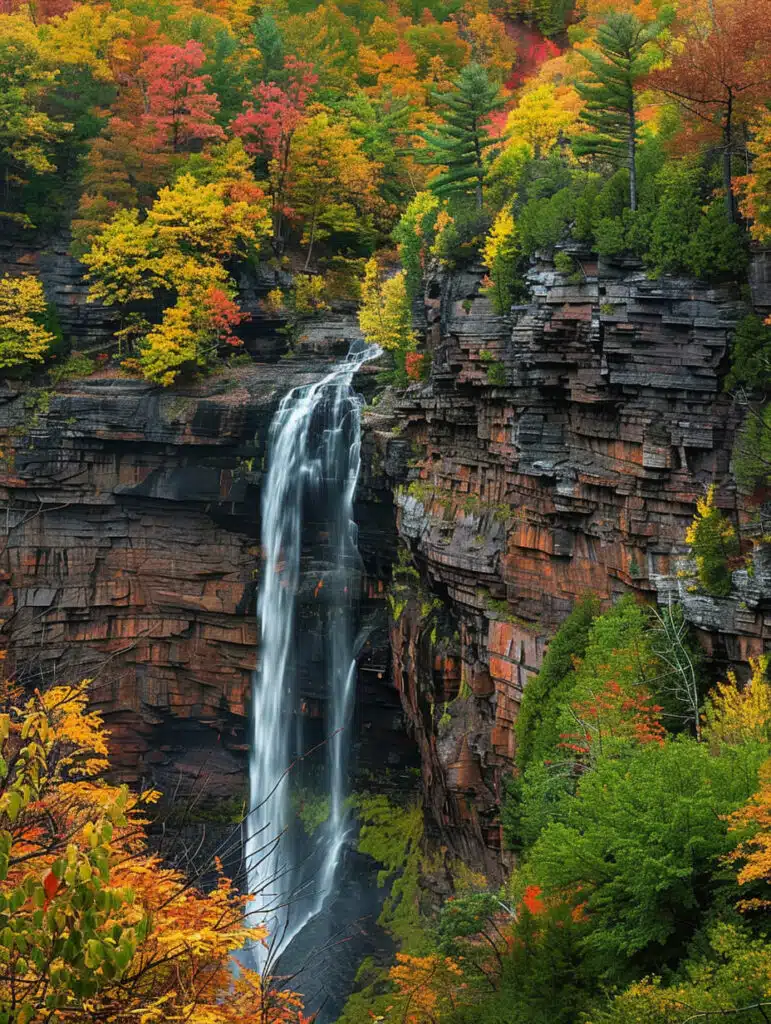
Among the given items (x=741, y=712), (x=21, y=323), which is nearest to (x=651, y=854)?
(x=741, y=712)

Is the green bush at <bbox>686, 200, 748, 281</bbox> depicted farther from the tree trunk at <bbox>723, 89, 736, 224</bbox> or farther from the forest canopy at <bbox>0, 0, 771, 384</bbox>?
the tree trunk at <bbox>723, 89, 736, 224</bbox>

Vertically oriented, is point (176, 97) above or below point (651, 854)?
above

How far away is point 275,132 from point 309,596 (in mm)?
21615

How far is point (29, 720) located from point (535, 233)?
2225 cm

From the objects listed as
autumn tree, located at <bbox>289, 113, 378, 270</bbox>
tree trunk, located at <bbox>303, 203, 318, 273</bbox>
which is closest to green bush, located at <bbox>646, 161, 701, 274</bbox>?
tree trunk, located at <bbox>303, 203, 318, 273</bbox>

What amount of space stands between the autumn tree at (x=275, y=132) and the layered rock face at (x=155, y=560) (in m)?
9.65

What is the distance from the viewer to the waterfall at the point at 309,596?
38.7m

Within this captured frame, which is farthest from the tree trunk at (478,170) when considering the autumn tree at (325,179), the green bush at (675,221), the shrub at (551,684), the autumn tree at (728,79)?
the shrub at (551,684)

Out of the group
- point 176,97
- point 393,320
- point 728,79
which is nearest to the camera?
point 728,79

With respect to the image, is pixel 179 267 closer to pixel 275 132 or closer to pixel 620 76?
pixel 275 132

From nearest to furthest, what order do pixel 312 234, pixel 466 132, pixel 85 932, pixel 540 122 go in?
pixel 85 932 < pixel 466 132 < pixel 540 122 < pixel 312 234

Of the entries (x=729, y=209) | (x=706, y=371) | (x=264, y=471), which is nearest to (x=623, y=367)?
(x=706, y=371)

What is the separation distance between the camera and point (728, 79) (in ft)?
79.5

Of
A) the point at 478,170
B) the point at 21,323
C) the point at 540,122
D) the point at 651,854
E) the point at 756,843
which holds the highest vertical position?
the point at 540,122
